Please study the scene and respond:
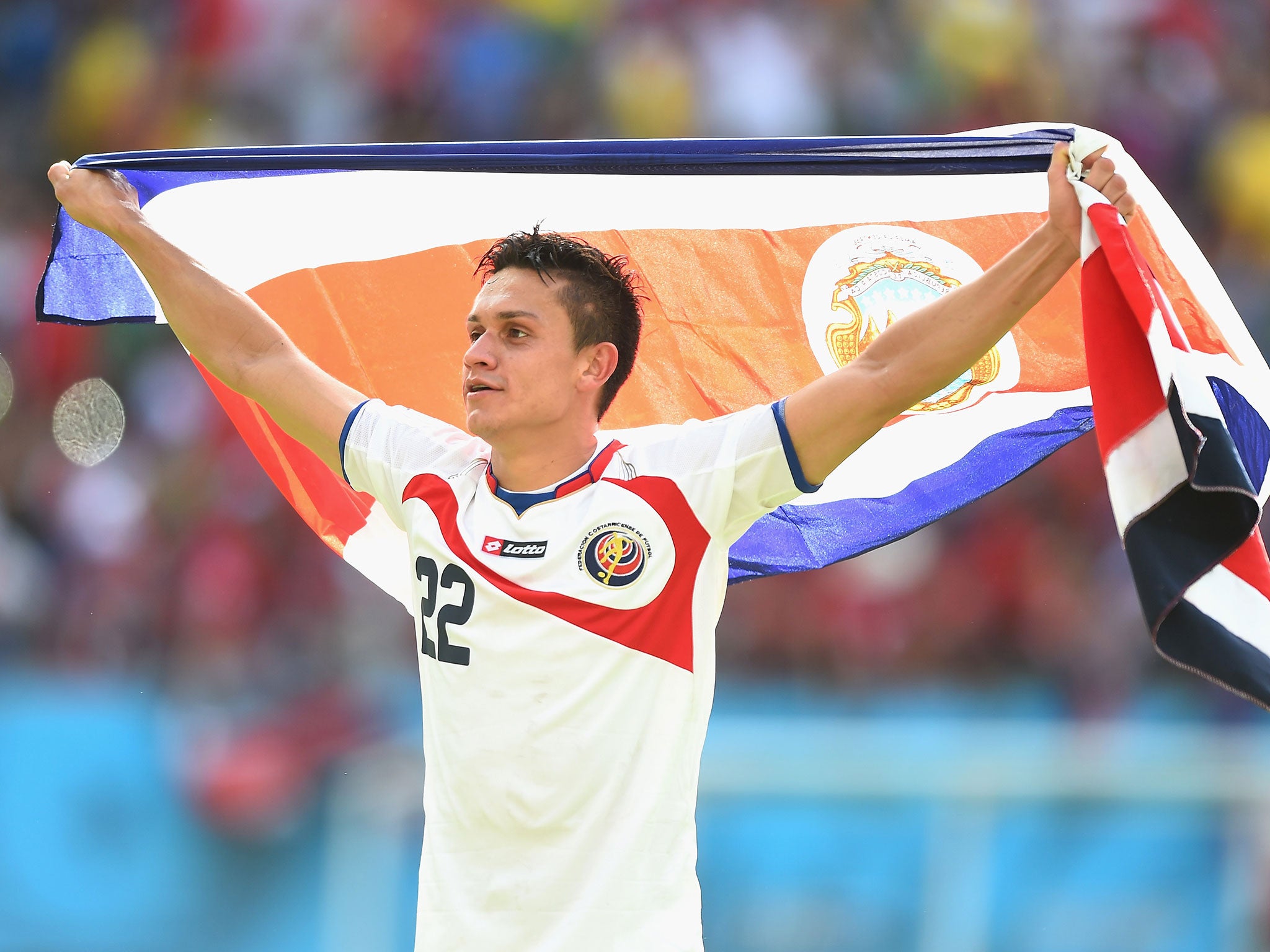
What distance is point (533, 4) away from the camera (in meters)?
12.4

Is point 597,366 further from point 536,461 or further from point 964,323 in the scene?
point 964,323

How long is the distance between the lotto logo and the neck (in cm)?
16

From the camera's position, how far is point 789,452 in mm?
3609

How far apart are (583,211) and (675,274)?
33 centimetres

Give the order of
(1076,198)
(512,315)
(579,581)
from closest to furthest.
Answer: (1076,198), (579,581), (512,315)

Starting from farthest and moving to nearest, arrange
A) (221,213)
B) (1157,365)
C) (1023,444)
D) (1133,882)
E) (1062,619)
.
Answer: (1062,619), (1133,882), (221,213), (1023,444), (1157,365)

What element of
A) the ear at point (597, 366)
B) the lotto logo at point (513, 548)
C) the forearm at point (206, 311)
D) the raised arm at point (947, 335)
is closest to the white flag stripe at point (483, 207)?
the forearm at point (206, 311)

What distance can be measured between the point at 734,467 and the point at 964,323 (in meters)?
0.59

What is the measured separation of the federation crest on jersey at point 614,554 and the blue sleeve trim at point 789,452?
36cm

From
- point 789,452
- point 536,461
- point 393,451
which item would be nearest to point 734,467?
point 789,452

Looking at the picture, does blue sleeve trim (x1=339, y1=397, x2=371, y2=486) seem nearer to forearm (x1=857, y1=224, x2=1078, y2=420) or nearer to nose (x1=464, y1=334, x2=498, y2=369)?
nose (x1=464, y1=334, x2=498, y2=369)

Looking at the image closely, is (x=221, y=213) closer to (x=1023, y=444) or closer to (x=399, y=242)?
(x=399, y=242)

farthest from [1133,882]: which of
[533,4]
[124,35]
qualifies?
[124,35]

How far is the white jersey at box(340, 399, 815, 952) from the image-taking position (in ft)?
11.5
